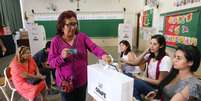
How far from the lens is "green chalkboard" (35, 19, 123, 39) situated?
461 centimetres

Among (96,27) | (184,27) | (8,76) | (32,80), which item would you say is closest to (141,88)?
(32,80)

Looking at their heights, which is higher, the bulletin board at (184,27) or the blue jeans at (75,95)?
the bulletin board at (184,27)

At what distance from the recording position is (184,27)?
2.65 metres

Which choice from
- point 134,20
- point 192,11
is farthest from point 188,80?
point 134,20

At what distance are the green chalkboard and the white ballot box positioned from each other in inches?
142

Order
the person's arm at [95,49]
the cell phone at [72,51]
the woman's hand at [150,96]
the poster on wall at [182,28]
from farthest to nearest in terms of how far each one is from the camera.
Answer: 1. the poster on wall at [182,28]
2. the woman's hand at [150,96]
3. the person's arm at [95,49]
4. the cell phone at [72,51]

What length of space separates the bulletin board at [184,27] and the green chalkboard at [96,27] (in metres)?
1.68

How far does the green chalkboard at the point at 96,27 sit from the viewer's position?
4613mm

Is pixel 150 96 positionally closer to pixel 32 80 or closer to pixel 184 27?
pixel 32 80

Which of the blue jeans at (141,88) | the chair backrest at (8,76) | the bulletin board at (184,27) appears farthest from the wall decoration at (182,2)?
the chair backrest at (8,76)

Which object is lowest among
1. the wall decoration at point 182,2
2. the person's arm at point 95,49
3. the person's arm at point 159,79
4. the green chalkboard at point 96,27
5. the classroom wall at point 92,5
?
the person's arm at point 159,79

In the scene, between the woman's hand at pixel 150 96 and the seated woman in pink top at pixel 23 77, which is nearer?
the woman's hand at pixel 150 96

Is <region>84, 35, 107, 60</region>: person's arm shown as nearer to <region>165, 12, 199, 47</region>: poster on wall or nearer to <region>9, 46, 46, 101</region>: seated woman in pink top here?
<region>9, 46, 46, 101</region>: seated woman in pink top

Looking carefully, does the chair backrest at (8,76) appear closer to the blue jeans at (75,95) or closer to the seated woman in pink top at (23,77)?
the seated woman in pink top at (23,77)
